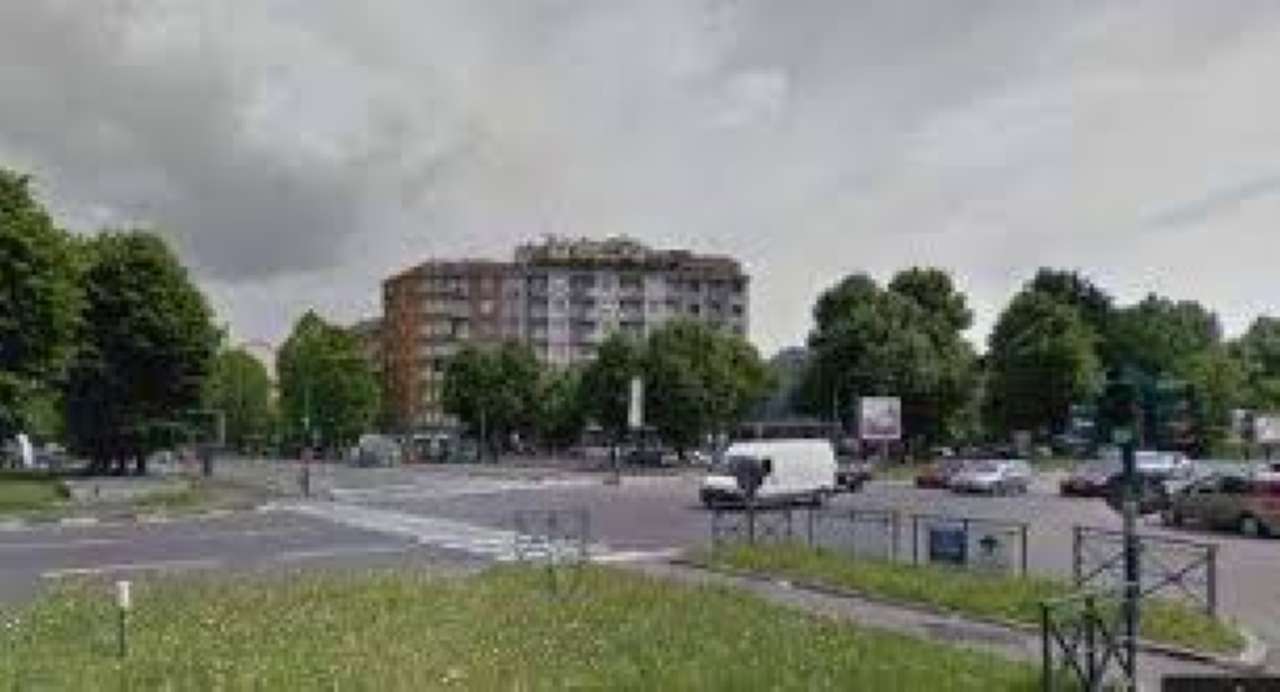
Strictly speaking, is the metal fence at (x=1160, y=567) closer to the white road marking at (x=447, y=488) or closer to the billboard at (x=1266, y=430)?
the white road marking at (x=447, y=488)

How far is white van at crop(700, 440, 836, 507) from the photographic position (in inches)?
2087

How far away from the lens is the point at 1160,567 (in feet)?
82.0

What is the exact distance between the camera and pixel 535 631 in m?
21.2

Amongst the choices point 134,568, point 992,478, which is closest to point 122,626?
point 134,568

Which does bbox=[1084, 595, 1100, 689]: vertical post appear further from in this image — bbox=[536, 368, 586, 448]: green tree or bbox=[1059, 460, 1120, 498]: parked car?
bbox=[536, 368, 586, 448]: green tree

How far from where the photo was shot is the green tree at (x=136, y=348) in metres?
75.6

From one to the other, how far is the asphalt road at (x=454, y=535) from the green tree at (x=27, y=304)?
965 cm

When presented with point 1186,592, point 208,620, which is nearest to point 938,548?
point 1186,592

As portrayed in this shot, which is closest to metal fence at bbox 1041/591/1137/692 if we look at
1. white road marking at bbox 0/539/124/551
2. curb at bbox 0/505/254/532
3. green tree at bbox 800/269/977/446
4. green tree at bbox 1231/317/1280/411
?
white road marking at bbox 0/539/124/551

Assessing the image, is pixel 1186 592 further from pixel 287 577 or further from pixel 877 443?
pixel 877 443

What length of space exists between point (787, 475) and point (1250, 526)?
16937 mm

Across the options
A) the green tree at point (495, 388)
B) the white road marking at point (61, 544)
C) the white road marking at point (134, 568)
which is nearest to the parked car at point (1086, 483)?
the white road marking at point (61, 544)

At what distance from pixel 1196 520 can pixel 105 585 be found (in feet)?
91.0

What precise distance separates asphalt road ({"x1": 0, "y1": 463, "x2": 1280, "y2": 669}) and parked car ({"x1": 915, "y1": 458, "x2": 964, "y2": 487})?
1512 mm
